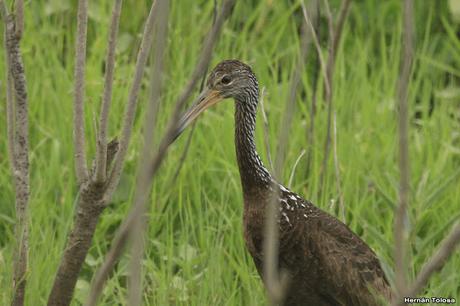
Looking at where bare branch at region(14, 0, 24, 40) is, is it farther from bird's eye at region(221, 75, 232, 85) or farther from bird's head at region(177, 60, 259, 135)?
bird's eye at region(221, 75, 232, 85)

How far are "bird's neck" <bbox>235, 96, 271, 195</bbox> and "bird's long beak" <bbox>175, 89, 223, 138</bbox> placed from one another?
15 centimetres

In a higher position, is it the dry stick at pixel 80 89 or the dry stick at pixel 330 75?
the dry stick at pixel 330 75

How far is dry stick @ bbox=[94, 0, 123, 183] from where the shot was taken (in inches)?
121

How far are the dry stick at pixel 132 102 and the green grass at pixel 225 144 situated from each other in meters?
0.73

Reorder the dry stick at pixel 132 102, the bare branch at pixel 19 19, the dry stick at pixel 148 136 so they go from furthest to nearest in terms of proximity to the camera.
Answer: the bare branch at pixel 19 19 → the dry stick at pixel 132 102 → the dry stick at pixel 148 136

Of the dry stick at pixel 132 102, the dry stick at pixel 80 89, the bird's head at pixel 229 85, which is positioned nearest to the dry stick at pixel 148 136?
the dry stick at pixel 132 102

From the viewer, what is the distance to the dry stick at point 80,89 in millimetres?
3214

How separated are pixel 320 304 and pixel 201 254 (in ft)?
1.92

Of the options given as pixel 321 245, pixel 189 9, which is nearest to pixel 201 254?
pixel 321 245

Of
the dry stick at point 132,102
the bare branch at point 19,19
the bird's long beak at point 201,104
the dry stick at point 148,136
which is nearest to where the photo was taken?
the dry stick at point 148,136

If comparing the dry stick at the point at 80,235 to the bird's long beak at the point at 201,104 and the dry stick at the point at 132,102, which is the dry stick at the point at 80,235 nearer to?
the dry stick at the point at 132,102

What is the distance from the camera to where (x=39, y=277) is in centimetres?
407

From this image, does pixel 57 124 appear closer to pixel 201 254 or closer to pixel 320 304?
pixel 201 254

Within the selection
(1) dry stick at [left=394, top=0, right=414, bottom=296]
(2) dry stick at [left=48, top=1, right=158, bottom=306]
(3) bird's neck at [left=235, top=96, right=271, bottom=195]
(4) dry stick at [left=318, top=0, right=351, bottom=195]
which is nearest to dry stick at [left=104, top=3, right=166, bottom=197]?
(2) dry stick at [left=48, top=1, right=158, bottom=306]
